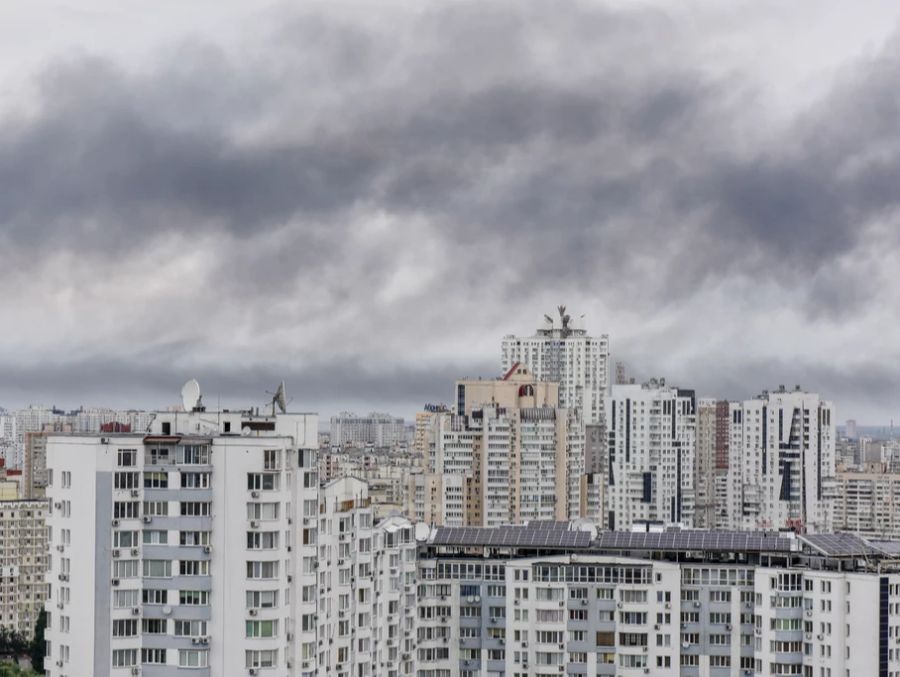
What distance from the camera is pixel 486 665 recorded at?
36.5 m

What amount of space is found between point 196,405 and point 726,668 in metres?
13.1

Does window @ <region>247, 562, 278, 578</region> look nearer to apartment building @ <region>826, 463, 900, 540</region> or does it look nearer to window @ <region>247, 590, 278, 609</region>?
window @ <region>247, 590, 278, 609</region>

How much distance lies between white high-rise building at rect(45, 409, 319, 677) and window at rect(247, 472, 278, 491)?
2 centimetres

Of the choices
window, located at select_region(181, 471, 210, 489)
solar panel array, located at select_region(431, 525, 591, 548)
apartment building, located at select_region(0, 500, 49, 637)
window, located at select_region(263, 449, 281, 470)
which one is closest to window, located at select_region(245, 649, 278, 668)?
window, located at select_region(181, 471, 210, 489)

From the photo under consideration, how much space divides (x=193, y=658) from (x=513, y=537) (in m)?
12.7

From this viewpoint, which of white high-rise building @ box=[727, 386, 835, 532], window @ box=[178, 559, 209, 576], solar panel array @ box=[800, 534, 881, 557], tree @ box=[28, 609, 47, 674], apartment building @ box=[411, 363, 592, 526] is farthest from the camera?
white high-rise building @ box=[727, 386, 835, 532]

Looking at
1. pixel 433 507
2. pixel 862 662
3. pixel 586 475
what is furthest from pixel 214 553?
pixel 586 475

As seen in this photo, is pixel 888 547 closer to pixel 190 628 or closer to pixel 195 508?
pixel 195 508

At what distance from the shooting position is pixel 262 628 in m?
26.4

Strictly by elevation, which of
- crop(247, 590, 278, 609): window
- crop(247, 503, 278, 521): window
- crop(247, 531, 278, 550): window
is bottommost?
crop(247, 590, 278, 609): window

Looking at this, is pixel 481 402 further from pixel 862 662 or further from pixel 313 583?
pixel 313 583

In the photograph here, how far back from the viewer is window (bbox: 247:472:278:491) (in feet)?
87.4

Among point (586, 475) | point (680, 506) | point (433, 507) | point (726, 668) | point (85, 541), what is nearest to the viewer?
point (85, 541)

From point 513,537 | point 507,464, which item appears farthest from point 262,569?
point 507,464
